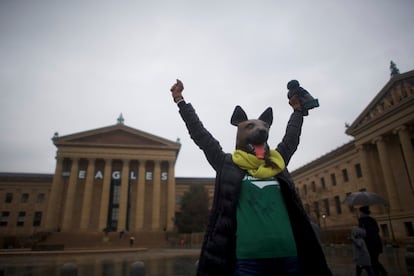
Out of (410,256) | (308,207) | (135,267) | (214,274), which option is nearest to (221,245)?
(214,274)

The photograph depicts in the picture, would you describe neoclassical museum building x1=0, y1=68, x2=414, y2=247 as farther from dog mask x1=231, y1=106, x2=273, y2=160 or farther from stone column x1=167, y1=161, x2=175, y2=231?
dog mask x1=231, y1=106, x2=273, y2=160

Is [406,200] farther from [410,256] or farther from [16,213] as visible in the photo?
[16,213]

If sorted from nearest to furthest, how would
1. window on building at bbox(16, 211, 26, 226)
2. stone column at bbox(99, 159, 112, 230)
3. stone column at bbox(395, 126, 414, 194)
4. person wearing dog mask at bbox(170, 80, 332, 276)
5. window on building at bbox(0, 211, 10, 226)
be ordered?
1. person wearing dog mask at bbox(170, 80, 332, 276)
2. stone column at bbox(395, 126, 414, 194)
3. stone column at bbox(99, 159, 112, 230)
4. window on building at bbox(0, 211, 10, 226)
5. window on building at bbox(16, 211, 26, 226)

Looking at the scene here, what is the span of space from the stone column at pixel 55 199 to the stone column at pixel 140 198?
12.1m

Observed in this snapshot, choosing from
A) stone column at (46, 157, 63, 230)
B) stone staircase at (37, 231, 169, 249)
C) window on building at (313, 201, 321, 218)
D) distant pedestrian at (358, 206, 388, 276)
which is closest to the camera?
distant pedestrian at (358, 206, 388, 276)

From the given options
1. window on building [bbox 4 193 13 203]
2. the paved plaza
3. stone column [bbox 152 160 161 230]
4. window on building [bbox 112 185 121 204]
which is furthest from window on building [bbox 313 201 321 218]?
window on building [bbox 4 193 13 203]

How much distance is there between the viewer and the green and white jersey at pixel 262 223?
2.40 metres

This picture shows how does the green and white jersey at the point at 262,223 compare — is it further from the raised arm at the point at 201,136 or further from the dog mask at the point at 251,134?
the raised arm at the point at 201,136

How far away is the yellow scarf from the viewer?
267cm

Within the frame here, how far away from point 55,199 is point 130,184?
11582mm

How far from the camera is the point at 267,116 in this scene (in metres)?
3.52

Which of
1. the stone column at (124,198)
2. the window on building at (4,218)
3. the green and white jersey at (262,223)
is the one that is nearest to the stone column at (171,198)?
the stone column at (124,198)

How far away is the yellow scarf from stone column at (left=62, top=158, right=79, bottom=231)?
48.1 metres

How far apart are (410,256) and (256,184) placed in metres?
8.32
